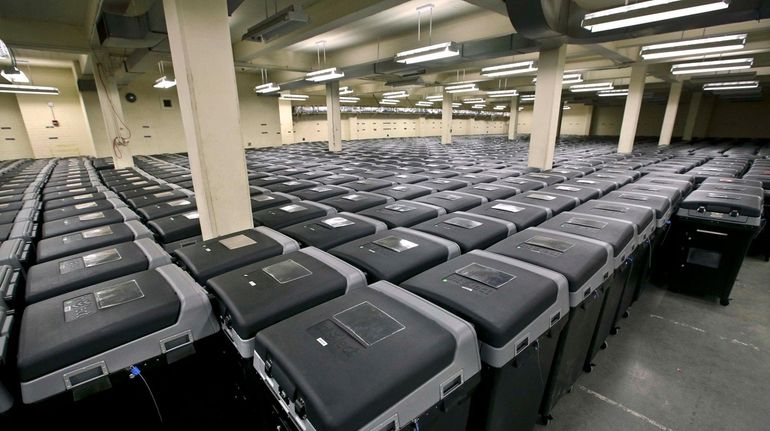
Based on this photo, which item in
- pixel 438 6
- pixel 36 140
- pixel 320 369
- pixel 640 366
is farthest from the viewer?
pixel 36 140

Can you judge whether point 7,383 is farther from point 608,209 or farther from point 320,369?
point 608,209

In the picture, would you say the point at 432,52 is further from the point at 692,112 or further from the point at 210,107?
the point at 692,112

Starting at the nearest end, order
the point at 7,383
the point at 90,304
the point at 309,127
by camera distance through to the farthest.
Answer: the point at 7,383, the point at 90,304, the point at 309,127

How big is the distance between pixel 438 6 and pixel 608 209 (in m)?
5.37

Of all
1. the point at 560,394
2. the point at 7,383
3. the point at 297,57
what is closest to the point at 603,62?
the point at 297,57

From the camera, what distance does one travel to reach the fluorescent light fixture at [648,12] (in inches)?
138

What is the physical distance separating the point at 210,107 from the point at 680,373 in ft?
14.5

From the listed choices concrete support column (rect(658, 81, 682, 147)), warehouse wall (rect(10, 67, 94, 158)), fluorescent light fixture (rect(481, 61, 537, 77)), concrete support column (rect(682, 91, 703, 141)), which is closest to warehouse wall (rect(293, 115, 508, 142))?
warehouse wall (rect(10, 67, 94, 158))

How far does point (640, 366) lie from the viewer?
8.24 feet

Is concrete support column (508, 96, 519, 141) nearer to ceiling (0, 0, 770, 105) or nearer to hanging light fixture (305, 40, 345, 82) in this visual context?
ceiling (0, 0, 770, 105)

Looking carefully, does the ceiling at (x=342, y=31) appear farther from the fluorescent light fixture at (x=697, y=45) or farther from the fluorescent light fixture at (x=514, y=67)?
the fluorescent light fixture at (x=697, y=45)

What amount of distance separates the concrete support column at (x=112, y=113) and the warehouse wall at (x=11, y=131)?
7.05 meters

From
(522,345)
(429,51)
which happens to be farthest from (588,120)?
(522,345)

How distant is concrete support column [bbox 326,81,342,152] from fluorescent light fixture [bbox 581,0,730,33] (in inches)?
425
